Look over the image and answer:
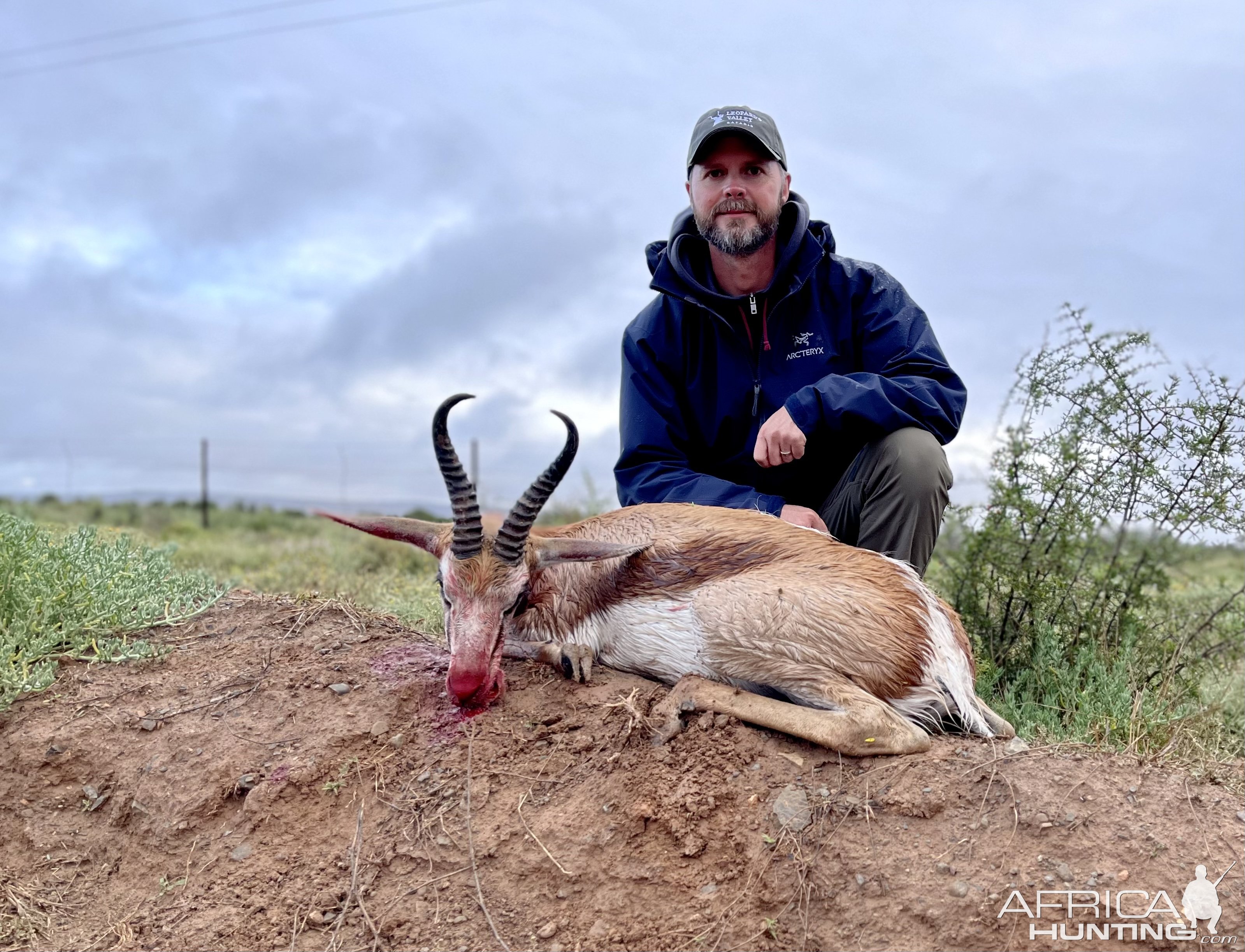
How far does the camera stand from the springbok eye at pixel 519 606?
4801mm

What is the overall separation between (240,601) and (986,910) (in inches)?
193

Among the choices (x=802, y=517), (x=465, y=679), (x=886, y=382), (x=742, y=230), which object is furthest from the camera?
(x=742, y=230)

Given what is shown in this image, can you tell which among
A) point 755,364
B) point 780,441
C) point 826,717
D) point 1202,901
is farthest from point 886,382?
point 1202,901

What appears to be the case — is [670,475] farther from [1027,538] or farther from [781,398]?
[1027,538]

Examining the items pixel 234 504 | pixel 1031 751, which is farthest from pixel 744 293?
pixel 234 504

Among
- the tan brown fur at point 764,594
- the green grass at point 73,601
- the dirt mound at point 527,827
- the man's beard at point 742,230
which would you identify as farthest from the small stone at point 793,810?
the green grass at point 73,601

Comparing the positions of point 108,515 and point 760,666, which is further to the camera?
point 108,515

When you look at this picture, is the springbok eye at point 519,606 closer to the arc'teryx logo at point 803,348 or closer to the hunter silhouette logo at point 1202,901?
the arc'teryx logo at point 803,348

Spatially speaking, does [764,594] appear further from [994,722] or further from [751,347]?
[751,347]

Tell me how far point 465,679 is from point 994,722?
8.71 feet

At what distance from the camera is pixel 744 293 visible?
6.35 m

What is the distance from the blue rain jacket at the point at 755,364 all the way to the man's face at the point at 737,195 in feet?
0.59

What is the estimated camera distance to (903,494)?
18.1 feet
